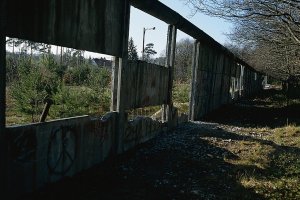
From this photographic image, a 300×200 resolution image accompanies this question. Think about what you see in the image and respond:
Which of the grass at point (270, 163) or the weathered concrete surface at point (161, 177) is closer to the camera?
the weathered concrete surface at point (161, 177)

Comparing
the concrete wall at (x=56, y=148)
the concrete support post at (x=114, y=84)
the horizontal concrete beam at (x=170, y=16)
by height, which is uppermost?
the horizontal concrete beam at (x=170, y=16)

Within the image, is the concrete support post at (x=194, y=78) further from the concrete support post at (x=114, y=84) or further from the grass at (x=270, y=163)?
the concrete support post at (x=114, y=84)

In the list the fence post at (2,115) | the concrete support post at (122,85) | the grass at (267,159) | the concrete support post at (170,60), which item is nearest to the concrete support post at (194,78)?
the grass at (267,159)

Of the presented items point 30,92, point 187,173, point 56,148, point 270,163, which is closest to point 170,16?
point 270,163

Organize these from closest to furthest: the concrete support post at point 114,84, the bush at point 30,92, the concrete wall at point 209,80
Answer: the concrete support post at point 114,84 → the bush at point 30,92 → the concrete wall at point 209,80

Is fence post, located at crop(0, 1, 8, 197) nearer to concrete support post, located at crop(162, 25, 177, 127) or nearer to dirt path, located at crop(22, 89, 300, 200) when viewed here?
dirt path, located at crop(22, 89, 300, 200)

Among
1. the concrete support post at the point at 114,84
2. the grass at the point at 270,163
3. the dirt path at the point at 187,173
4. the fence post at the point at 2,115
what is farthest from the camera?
the concrete support post at the point at 114,84

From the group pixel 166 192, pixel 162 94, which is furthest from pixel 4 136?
pixel 162 94

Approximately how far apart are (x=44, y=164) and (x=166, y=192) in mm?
2004

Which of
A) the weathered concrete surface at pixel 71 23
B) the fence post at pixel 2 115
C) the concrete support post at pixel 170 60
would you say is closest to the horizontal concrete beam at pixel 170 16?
the concrete support post at pixel 170 60

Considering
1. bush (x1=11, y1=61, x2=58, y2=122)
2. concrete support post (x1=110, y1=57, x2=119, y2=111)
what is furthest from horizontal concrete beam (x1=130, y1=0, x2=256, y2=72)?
bush (x1=11, y1=61, x2=58, y2=122)

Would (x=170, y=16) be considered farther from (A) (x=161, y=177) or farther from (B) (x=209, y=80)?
(B) (x=209, y=80)

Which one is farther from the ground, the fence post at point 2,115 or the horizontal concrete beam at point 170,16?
the horizontal concrete beam at point 170,16

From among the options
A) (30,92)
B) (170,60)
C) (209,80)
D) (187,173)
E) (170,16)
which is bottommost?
(187,173)
